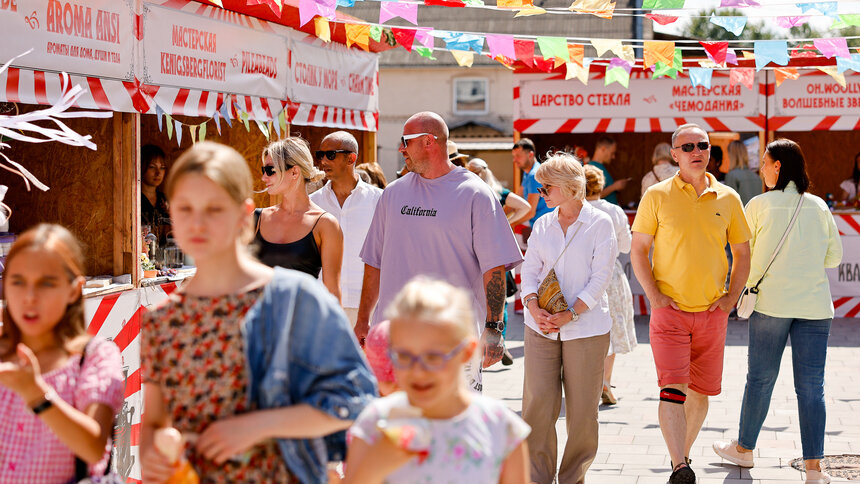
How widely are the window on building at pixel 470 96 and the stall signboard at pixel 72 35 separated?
30949mm

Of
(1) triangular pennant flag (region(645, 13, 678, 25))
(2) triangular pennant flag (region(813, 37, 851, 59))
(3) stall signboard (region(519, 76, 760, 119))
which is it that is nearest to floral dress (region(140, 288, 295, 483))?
(1) triangular pennant flag (region(645, 13, 678, 25))

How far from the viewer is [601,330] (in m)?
5.58

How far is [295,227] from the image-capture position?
513 centimetres

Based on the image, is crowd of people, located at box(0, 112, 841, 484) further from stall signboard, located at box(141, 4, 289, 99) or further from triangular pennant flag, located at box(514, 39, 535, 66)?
triangular pennant flag, located at box(514, 39, 535, 66)

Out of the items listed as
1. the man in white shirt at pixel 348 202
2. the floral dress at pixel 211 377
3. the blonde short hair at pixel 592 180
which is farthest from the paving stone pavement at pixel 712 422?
the floral dress at pixel 211 377

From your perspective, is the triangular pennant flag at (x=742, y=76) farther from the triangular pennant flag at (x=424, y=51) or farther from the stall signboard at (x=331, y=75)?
the stall signboard at (x=331, y=75)

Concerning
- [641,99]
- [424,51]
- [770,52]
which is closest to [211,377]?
[770,52]

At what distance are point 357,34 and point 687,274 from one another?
499 centimetres

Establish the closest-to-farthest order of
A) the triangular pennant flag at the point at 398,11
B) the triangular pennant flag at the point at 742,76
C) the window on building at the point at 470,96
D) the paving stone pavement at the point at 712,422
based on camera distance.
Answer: the paving stone pavement at the point at 712,422 < the triangular pennant flag at the point at 398,11 < the triangular pennant flag at the point at 742,76 < the window on building at the point at 470,96

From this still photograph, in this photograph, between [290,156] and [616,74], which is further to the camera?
[616,74]

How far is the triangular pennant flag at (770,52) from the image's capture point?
393 inches

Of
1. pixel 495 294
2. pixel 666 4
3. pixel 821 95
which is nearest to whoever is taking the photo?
pixel 495 294

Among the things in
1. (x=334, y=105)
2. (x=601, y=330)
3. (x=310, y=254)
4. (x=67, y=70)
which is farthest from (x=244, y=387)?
(x=334, y=105)

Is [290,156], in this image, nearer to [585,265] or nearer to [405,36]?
[585,265]
